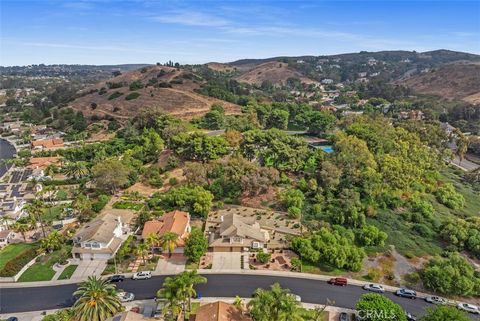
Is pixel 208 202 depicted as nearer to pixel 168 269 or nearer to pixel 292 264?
pixel 168 269

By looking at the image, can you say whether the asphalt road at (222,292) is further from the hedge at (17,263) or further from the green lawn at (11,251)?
the green lawn at (11,251)

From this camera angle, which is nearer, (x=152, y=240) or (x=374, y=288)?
(x=374, y=288)

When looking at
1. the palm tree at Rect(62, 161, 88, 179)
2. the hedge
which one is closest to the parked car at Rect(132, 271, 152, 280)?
the hedge

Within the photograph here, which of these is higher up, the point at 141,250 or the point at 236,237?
the point at 141,250

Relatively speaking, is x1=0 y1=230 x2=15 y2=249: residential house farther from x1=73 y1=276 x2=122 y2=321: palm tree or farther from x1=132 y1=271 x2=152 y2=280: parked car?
x1=73 y1=276 x2=122 y2=321: palm tree

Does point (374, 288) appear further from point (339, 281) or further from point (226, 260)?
point (226, 260)

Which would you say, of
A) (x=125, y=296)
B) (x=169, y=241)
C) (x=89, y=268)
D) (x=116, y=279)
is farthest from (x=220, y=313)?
(x=89, y=268)
